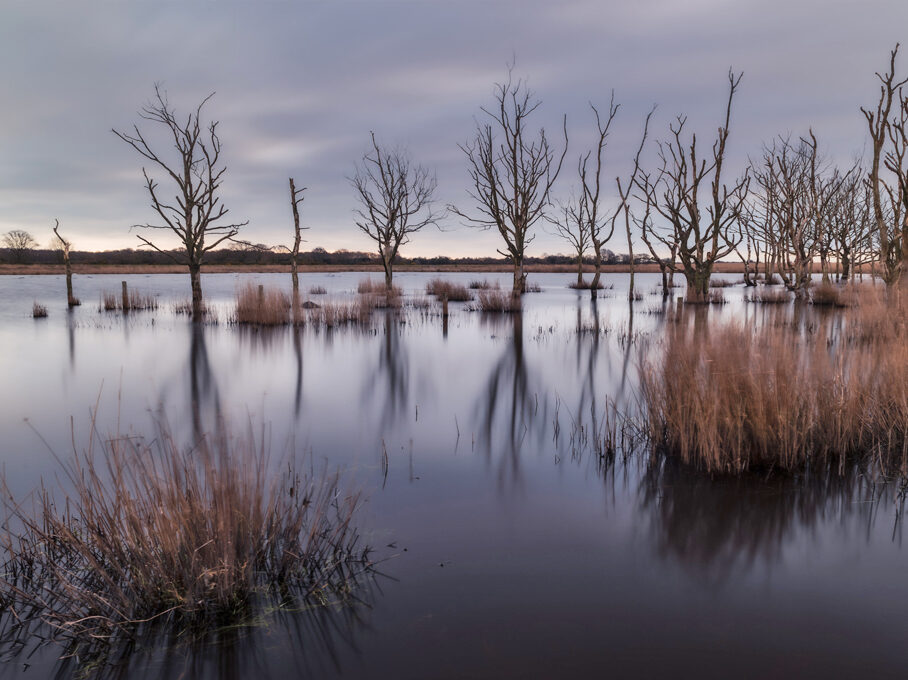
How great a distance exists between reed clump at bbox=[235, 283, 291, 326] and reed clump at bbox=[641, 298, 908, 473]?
14.8m

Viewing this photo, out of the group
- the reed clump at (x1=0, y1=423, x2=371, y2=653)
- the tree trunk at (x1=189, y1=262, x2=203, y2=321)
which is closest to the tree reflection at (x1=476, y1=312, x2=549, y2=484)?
the reed clump at (x1=0, y1=423, x2=371, y2=653)

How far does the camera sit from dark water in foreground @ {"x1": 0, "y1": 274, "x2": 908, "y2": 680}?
8.77 feet

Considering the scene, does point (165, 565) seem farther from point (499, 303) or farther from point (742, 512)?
point (499, 303)

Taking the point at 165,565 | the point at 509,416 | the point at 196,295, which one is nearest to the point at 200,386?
the point at 509,416

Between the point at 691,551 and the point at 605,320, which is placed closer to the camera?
the point at 691,551

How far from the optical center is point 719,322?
5.92 meters

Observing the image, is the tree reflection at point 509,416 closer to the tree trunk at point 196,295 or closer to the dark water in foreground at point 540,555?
the dark water in foreground at point 540,555

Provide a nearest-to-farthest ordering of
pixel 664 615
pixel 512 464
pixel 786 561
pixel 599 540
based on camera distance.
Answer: pixel 664 615
pixel 786 561
pixel 599 540
pixel 512 464

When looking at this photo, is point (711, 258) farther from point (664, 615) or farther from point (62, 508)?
point (62, 508)

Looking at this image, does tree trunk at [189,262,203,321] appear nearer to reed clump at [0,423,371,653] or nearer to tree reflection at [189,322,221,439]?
tree reflection at [189,322,221,439]

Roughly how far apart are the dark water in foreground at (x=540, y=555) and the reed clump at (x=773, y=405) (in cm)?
29

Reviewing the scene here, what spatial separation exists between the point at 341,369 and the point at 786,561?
8821mm

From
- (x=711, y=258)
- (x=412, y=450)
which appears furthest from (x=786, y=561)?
(x=711, y=258)

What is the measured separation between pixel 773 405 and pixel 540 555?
2.47m
